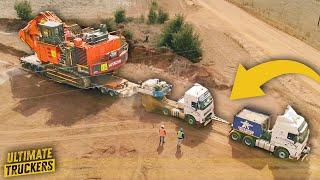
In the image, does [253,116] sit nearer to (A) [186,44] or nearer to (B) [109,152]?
(B) [109,152]

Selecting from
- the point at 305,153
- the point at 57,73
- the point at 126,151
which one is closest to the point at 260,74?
the point at 305,153

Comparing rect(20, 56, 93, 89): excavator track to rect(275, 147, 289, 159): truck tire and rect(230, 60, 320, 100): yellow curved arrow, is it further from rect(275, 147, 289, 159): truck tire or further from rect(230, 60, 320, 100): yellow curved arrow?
rect(275, 147, 289, 159): truck tire

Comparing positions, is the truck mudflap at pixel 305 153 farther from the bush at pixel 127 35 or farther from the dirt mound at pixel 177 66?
the bush at pixel 127 35

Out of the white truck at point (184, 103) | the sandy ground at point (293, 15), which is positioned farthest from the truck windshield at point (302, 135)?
the sandy ground at point (293, 15)

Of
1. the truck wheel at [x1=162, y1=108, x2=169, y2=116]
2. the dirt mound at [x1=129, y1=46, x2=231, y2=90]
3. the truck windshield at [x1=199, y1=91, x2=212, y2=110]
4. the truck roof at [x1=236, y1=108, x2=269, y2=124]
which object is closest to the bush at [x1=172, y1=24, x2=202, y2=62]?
the dirt mound at [x1=129, y1=46, x2=231, y2=90]

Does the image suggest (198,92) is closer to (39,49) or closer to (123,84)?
(123,84)
